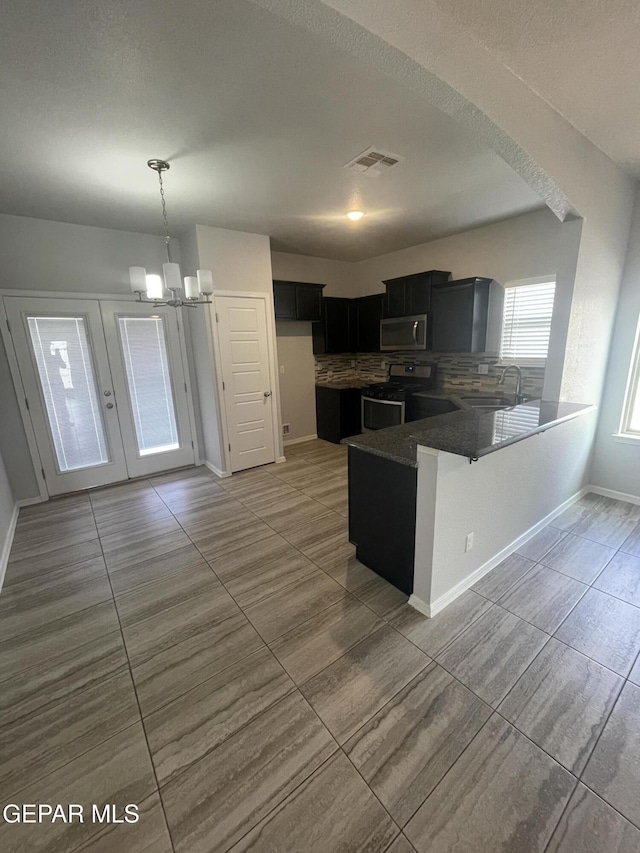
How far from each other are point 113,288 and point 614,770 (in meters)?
4.92

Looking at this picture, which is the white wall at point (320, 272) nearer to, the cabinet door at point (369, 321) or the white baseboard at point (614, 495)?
the cabinet door at point (369, 321)

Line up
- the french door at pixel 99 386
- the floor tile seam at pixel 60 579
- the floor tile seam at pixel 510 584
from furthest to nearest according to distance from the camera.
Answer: the french door at pixel 99 386 → the floor tile seam at pixel 60 579 → the floor tile seam at pixel 510 584

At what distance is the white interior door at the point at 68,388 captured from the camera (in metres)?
3.38

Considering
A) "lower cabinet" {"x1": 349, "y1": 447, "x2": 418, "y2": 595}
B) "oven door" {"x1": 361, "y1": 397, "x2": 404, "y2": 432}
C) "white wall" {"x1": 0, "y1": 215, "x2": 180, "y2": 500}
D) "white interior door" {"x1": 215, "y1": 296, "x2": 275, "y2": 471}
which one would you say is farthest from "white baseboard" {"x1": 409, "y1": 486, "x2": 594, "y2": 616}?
"white wall" {"x1": 0, "y1": 215, "x2": 180, "y2": 500}

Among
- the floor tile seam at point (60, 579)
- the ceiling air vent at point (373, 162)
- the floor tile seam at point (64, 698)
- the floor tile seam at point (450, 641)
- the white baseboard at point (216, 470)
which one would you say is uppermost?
the ceiling air vent at point (373, 162)

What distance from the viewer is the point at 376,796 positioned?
1.18 m

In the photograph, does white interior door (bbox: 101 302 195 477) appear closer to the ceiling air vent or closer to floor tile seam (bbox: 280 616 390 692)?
the ceiling air vent

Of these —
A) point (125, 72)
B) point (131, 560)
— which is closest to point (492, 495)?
point (131, 560)

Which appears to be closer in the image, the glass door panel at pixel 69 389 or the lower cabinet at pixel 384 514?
the lower cabinet at pixel 384 514

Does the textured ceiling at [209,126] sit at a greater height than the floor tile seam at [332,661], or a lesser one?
greater

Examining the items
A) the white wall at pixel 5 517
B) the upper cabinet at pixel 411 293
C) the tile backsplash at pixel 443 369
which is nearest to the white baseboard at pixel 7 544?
the white wall at pixel 5 517

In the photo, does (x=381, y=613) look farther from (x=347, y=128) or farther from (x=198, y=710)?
(x=347, y=128)

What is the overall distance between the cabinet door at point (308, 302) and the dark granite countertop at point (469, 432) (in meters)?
2.97

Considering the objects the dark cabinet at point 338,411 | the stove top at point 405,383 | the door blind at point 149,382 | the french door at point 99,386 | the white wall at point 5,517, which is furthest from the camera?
the dark cabinet at point 338,411
